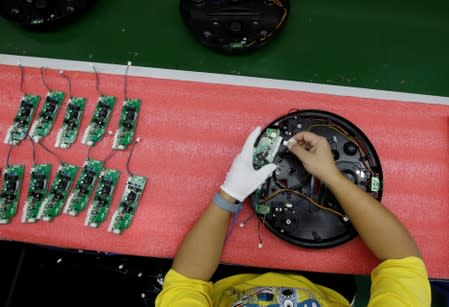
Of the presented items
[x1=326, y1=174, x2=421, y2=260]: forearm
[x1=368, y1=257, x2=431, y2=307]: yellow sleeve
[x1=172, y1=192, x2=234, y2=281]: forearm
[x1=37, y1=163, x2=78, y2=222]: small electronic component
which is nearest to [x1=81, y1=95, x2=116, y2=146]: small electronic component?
[x1=37, y1=163, x2=78, y2=222]: small electronic component

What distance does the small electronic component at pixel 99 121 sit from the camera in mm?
1512

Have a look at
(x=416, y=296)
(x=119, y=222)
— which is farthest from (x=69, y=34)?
(x=416, y=296)

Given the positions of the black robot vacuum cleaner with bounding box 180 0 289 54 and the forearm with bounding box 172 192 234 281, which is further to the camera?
the black robot vacuum cleaner with bounding box 180 0 289 54

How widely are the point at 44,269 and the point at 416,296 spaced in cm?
149

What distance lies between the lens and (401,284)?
1141 millimetres

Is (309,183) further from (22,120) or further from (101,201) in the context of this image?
(22,120)

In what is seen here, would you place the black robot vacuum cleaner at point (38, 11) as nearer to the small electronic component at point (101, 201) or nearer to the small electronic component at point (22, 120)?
the small electronic component at point (22, 120)

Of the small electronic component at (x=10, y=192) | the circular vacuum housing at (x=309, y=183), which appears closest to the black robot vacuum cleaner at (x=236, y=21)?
the circular vacuum housing at (x=309, y=183)

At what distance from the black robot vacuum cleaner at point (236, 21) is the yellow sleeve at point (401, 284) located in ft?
3.38

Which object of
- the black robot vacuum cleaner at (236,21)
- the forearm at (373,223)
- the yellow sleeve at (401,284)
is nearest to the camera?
the yellow sleeve at (401,284)

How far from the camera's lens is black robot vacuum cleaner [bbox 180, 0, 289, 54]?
5.28 ft

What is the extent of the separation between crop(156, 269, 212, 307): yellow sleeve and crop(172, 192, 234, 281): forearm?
0.08ft

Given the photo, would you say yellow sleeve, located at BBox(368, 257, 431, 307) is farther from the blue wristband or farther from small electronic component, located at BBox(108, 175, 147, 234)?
small electronic component, located at BBox(108, 175, 147, 234)

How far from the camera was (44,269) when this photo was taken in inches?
64.9
